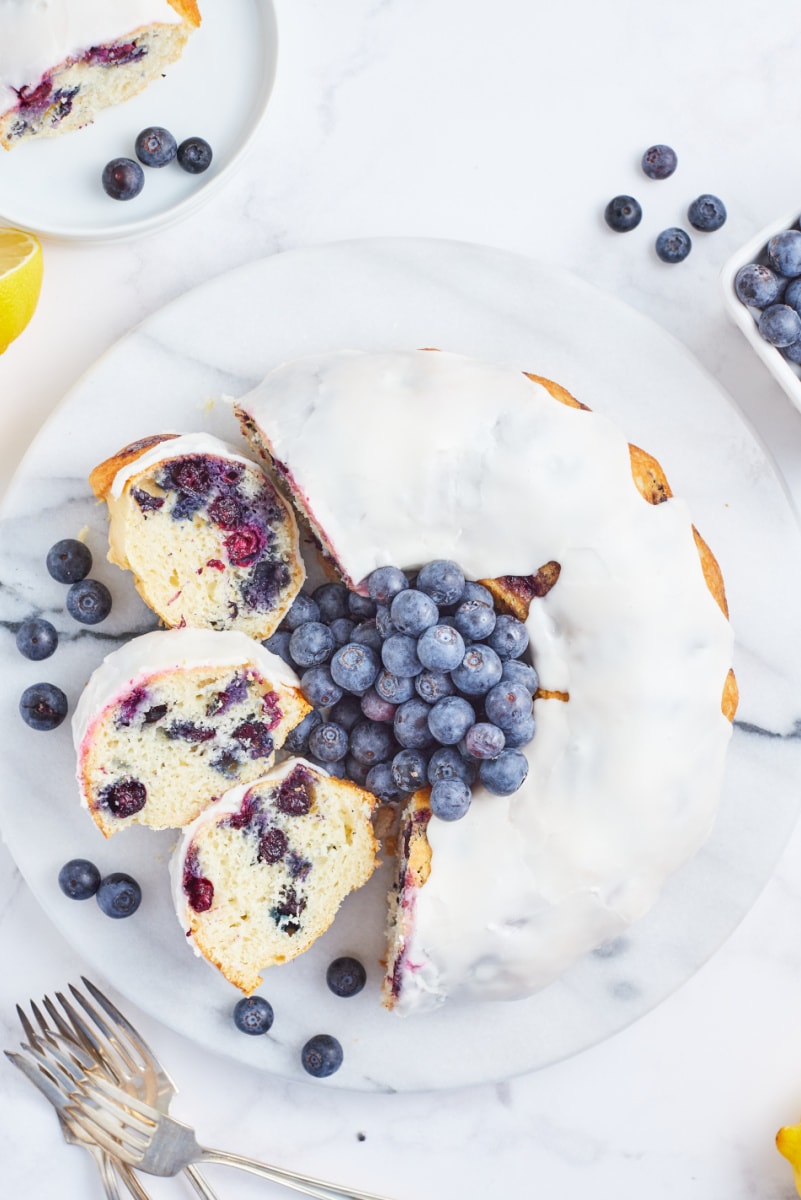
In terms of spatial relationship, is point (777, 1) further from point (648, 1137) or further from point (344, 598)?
point (648, 1137)

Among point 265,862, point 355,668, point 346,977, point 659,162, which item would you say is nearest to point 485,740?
point 355,668

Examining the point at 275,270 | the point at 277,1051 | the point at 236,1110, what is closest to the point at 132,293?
the point at 275,270

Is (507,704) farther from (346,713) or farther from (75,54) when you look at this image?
(75,54)

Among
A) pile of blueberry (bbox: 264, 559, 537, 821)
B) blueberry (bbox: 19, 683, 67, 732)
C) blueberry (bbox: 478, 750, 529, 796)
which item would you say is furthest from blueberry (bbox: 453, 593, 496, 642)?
blueberry (bbox: 19, 683, 67, 732)

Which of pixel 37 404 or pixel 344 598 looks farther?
pixel 37 404

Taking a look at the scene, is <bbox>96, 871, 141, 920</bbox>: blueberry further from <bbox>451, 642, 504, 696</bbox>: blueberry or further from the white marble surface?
<bbox>451, 642, 504, 696</bbox>: blueberry
